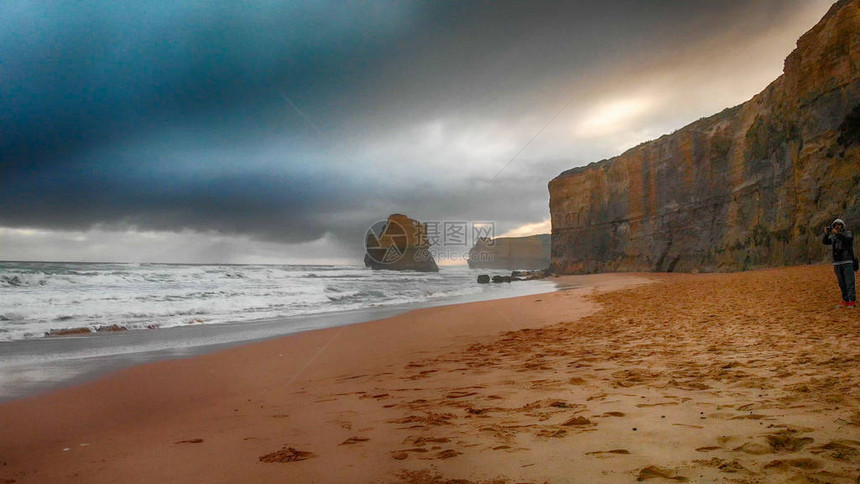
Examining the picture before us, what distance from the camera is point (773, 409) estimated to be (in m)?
2.39

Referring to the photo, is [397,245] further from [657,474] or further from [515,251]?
[657,474]

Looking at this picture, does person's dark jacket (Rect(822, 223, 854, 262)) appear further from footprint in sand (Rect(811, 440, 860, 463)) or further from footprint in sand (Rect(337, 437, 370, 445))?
footprint in sand (Rect(337, 437, 370, 445))

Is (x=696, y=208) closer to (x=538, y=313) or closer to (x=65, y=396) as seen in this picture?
(x=538, y=313)

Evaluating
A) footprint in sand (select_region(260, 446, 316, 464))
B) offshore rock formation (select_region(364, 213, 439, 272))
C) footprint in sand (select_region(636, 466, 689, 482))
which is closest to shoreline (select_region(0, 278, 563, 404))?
footprint in sand (select_region(260, 446, 316, 464))

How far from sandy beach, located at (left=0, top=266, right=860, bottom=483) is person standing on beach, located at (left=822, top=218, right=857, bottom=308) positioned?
3.10ft

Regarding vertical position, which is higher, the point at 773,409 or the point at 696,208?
the point at 696,208

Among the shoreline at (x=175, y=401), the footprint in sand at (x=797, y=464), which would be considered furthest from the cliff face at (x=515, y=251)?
the footprint in sand at (x=797, y=464)

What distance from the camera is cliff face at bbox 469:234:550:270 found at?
13700 cm

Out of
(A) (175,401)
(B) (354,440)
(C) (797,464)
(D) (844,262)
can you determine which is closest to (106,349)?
(A) (175,401)

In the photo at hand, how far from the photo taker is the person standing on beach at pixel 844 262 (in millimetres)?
6469

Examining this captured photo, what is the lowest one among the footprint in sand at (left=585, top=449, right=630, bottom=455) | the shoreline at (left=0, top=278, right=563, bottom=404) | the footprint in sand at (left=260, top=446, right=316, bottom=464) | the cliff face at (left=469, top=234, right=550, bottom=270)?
the shoreline at (left=0, top=278, right=563, bottom=404)

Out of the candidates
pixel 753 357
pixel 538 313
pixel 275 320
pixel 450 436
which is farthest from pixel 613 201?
pixel 450 436

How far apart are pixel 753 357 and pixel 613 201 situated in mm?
38078

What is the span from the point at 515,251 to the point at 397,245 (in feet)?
234
